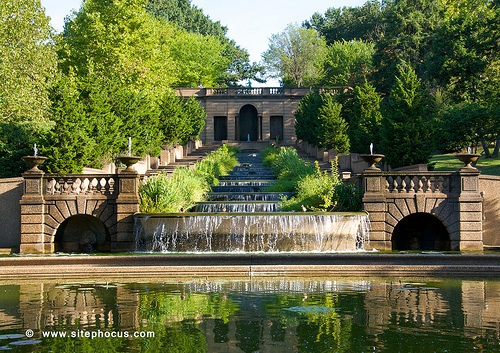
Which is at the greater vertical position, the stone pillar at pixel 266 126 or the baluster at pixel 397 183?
the stone pillar at pixel 266 126

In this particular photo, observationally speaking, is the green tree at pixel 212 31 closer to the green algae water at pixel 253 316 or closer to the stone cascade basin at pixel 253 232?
the stone cascade basin at pixel 253 232

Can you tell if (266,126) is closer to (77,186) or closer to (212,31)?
(212,31)

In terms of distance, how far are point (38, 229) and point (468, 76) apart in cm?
3486

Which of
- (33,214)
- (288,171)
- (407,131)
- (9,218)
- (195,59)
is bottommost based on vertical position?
(9,218)

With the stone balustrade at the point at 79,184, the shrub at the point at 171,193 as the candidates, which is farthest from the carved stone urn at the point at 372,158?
the stone balustrade at the point at 79,184

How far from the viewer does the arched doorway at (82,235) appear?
2094 cm

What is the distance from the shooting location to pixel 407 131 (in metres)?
28.0

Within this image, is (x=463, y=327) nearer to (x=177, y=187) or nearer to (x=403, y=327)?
(x=403, y=327)

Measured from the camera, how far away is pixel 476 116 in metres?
32.6

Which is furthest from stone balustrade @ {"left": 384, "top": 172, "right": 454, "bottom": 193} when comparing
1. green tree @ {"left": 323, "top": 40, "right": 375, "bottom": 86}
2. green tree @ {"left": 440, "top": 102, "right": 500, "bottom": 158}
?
green tree @ {"left": 323, "top": 40, "right": 375, "bottom": 86}

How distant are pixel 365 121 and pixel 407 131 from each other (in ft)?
21.4

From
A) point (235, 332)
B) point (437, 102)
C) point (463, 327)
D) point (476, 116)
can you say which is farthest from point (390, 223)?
point (437, 102)

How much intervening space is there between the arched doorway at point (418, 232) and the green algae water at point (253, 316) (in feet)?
27.0

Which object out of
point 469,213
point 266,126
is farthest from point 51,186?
point 266,126
